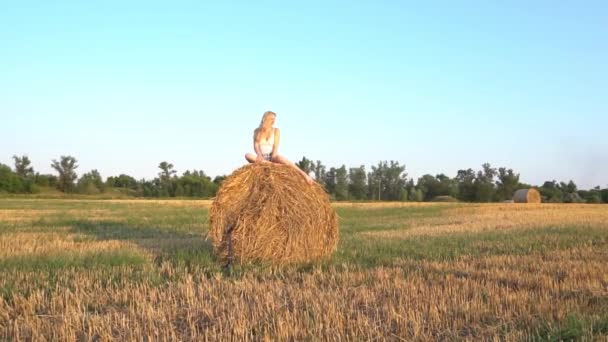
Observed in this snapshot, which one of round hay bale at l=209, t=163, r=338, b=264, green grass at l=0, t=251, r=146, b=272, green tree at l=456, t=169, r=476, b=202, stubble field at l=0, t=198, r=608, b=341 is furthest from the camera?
green tree at l=456, t=169, r=476, b=202

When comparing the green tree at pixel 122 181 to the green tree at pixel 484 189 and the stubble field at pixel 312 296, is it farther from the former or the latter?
the stubble field at pixel 312 296

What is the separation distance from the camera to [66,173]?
78625 mm

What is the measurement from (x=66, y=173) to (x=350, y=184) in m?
40.0

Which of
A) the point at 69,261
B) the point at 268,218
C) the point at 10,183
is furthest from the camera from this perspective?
the point at 10,183

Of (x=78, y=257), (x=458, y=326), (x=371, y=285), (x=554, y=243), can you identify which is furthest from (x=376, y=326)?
(x=554, y=243)

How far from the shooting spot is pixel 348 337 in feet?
12.3

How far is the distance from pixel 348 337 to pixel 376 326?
0.39 meters

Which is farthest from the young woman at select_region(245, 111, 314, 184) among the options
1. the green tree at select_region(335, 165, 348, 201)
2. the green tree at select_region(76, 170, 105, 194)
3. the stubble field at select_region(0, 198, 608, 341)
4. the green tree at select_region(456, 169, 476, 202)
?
the green tree at select_region(76, 170, 105, 194)

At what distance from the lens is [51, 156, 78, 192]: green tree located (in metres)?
75.4

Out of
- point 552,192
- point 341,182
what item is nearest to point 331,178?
point 341,182

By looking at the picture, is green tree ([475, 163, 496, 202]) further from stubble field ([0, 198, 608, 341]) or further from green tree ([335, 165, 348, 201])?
stubble field ([0, 198, 608, 341])

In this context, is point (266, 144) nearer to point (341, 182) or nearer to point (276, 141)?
point (276, 141)

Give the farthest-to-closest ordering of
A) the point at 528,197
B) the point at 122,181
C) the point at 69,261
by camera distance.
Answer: the point at 122,181
the point at 528,197
the point at 69,261

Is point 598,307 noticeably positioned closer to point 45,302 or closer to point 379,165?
point 45,302
